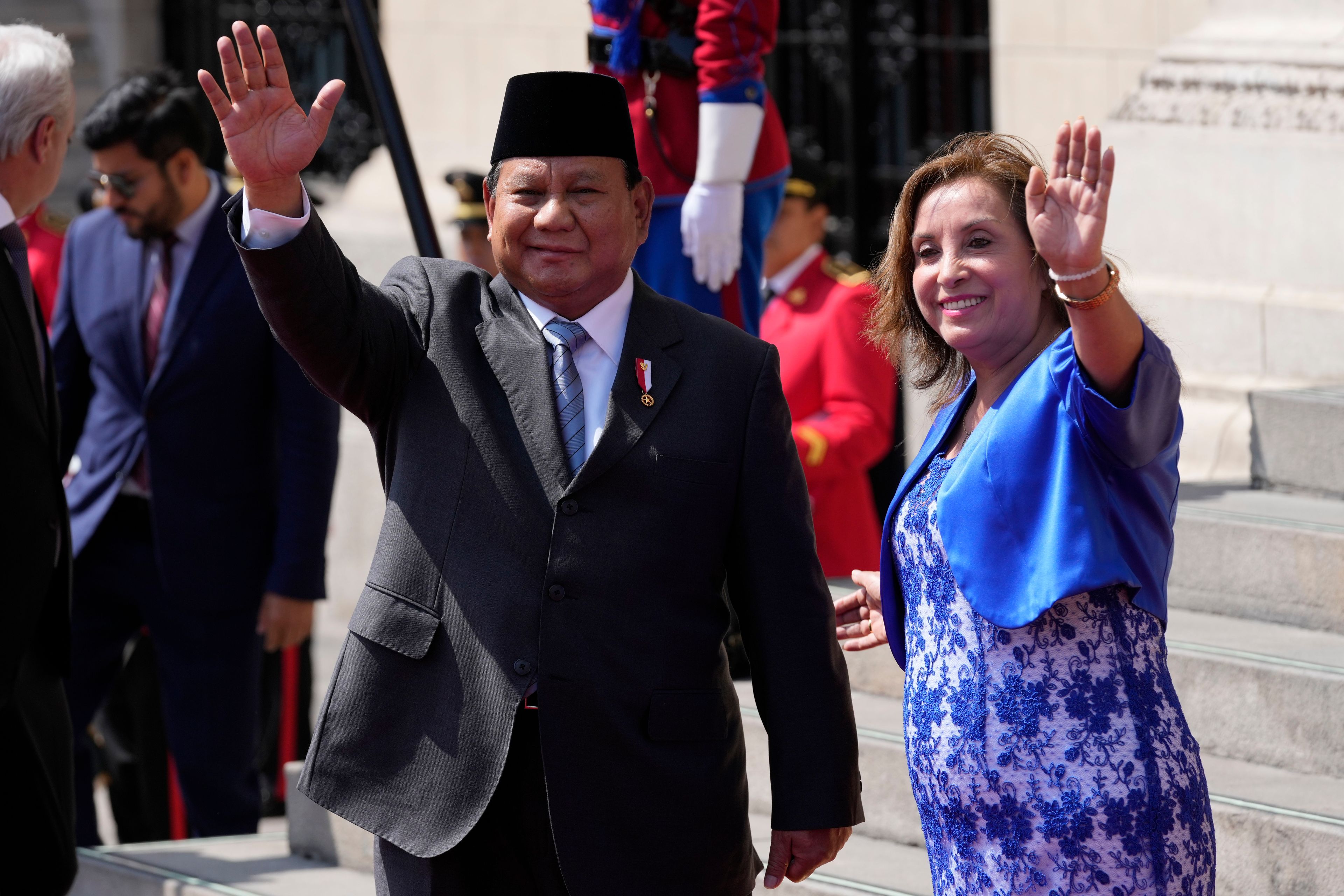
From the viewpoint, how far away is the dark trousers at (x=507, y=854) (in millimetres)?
2637

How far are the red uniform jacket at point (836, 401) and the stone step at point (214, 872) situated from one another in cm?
154

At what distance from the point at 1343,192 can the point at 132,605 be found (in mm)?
3711

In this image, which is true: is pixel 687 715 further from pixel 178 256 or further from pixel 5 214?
pixel 178 256

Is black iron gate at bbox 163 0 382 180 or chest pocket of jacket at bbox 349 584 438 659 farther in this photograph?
black iron gate at bbox 163 0 382 180

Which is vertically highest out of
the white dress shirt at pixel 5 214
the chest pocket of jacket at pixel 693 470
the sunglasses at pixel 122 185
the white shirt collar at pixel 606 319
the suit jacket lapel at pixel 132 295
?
the white dress shirt at pixel 5 214

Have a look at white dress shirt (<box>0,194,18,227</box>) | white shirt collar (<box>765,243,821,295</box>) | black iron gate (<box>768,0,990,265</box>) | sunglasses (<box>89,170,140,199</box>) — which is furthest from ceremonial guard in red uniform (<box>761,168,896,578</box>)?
black iron gate (<box>768,0,990,265</box>)

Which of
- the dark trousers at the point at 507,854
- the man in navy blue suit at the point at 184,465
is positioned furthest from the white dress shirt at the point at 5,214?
the dark trousers at the point at 507,854

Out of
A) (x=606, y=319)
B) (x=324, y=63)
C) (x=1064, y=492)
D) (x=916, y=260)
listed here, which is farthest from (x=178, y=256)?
(x=324, y=63)

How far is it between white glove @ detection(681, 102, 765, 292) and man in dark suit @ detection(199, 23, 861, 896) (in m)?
1.28

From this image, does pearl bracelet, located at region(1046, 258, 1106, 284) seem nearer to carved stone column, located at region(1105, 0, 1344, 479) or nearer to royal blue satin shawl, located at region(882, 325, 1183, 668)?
royal blue satin shawl, located at region(882, 325, 1183, 668)

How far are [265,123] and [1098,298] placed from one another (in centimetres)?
114

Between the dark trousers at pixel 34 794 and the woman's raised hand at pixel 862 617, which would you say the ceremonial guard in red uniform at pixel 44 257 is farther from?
the woman's raised hand at pixel 862 617

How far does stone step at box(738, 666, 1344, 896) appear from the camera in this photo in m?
3.42

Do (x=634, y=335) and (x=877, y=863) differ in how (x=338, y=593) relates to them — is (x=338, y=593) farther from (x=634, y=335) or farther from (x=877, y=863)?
(x=634, y=335)
